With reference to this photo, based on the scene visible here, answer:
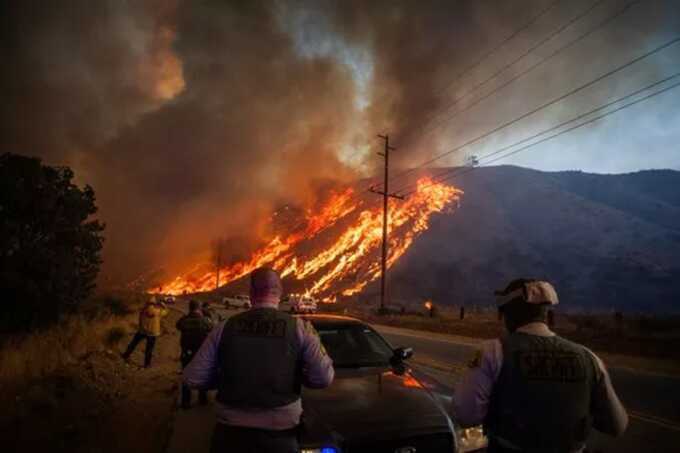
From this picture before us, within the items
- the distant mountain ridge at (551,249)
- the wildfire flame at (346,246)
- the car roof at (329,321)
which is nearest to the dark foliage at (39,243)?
the car roof at (329,321)

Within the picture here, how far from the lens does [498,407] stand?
265 cm

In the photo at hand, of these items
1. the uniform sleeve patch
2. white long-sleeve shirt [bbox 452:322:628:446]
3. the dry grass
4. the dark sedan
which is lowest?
the dry grass

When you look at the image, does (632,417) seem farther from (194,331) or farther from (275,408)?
(194,331)

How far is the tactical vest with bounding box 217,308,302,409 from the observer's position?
305cm

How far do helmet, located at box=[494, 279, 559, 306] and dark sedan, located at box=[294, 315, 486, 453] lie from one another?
160cm

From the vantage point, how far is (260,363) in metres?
3.06

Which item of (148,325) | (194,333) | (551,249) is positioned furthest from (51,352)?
(551,249)

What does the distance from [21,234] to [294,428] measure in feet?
90.4

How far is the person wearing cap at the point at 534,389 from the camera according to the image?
8.25 ft

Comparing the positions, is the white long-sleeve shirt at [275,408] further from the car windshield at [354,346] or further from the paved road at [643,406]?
the paved road at [643,406]

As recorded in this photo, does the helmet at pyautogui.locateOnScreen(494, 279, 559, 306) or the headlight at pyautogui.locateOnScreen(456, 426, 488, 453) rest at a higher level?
the helmet at pyautogui.locateOnScreen(494, 279, 559, 306)

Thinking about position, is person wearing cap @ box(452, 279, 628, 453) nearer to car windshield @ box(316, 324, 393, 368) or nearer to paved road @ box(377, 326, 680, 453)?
car windshield @ box(316, 324, 393, 368)

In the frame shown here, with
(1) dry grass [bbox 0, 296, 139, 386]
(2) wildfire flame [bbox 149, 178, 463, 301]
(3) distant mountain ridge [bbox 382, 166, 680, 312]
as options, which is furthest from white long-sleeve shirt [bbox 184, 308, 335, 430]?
(2) wildfire flame [bbox 149, 178, 463, 301]

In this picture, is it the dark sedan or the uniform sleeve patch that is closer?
the uniform sleeve patch
